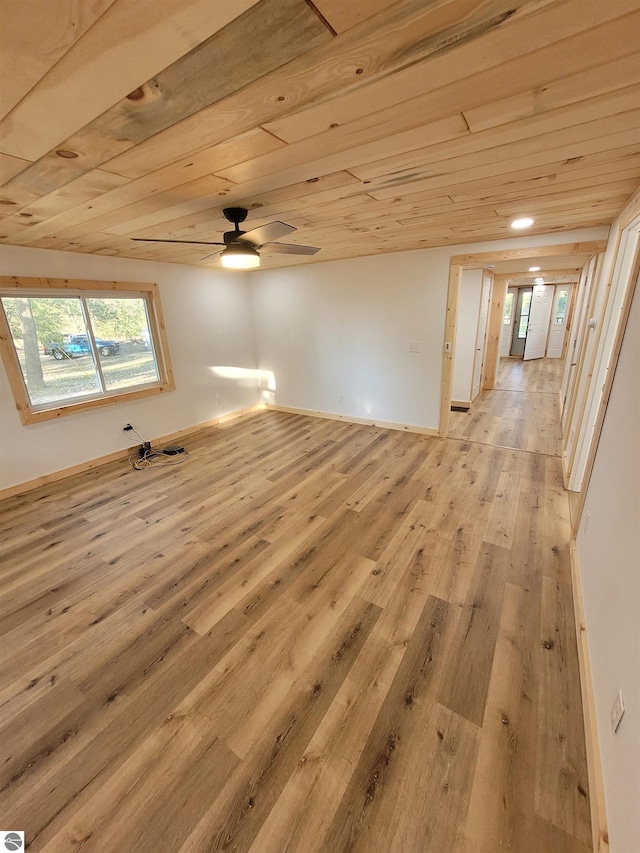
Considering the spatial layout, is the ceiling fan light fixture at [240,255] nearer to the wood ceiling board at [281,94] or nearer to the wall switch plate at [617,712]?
the wood ceiling board at [281,94]

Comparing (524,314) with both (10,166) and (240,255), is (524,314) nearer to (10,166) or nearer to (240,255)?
(240,255)

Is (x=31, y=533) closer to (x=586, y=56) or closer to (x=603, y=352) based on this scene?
(x=586, y=56)

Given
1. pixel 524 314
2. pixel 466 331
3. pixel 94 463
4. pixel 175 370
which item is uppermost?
pixel 524 314

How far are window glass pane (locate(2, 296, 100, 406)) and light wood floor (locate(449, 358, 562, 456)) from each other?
4618 mm

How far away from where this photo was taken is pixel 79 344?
374 cm

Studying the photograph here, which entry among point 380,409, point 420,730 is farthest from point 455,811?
point 380,409

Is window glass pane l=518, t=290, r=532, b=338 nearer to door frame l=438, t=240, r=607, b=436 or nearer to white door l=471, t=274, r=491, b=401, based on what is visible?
white door l=471, t=274, r=491, b=401

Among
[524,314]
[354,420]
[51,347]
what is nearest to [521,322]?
[524,314]

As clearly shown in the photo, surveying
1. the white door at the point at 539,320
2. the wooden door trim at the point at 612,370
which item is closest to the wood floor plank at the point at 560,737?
the wooden door trim at the point at 612,370

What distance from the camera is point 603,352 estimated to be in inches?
104

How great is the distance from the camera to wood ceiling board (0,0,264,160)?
2.47 feet

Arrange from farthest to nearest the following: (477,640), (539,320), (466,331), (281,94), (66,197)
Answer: (539,320) → (466,331) → (66,197) → (477,640) → (281,94)

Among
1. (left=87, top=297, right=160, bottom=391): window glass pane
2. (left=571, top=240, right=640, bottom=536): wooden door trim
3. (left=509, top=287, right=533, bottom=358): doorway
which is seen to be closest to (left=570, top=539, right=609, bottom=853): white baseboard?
(left=571, top=240, right=640, bottom=536): wooden door trim

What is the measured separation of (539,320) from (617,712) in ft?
35.4
